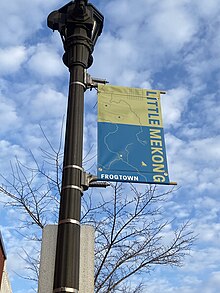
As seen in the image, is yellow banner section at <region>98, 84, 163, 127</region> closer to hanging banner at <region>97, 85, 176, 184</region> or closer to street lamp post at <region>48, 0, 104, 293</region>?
hanging banner at <region>97, 85, 176, 184</region>

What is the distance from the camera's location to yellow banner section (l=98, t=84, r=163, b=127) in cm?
504

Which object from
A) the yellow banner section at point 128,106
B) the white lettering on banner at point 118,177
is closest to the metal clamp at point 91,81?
the yellow banner section at point 128,106

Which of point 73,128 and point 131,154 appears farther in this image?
point 131,154

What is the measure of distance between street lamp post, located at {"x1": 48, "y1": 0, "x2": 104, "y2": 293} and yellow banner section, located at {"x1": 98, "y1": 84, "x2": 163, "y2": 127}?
0.41 metres

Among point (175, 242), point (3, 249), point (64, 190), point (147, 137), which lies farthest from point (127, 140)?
point (3, 249)

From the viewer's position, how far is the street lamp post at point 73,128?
3578mm

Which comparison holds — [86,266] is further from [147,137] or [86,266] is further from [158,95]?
[158,95]

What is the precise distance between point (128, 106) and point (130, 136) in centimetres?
50

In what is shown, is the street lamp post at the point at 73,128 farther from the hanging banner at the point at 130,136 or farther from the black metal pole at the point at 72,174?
the hanging banner at the point at 130,136

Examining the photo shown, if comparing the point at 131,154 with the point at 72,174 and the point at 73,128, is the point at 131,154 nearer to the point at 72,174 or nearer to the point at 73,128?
the point at 73,128

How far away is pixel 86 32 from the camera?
16.5 feet

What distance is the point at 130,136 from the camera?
4902 mm

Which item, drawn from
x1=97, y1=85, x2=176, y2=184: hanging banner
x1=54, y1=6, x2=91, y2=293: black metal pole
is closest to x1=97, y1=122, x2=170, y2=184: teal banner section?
x1=97, y1=85, x2=176, y2=184: hanging banner

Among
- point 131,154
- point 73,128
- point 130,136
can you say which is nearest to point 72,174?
point 73,128
